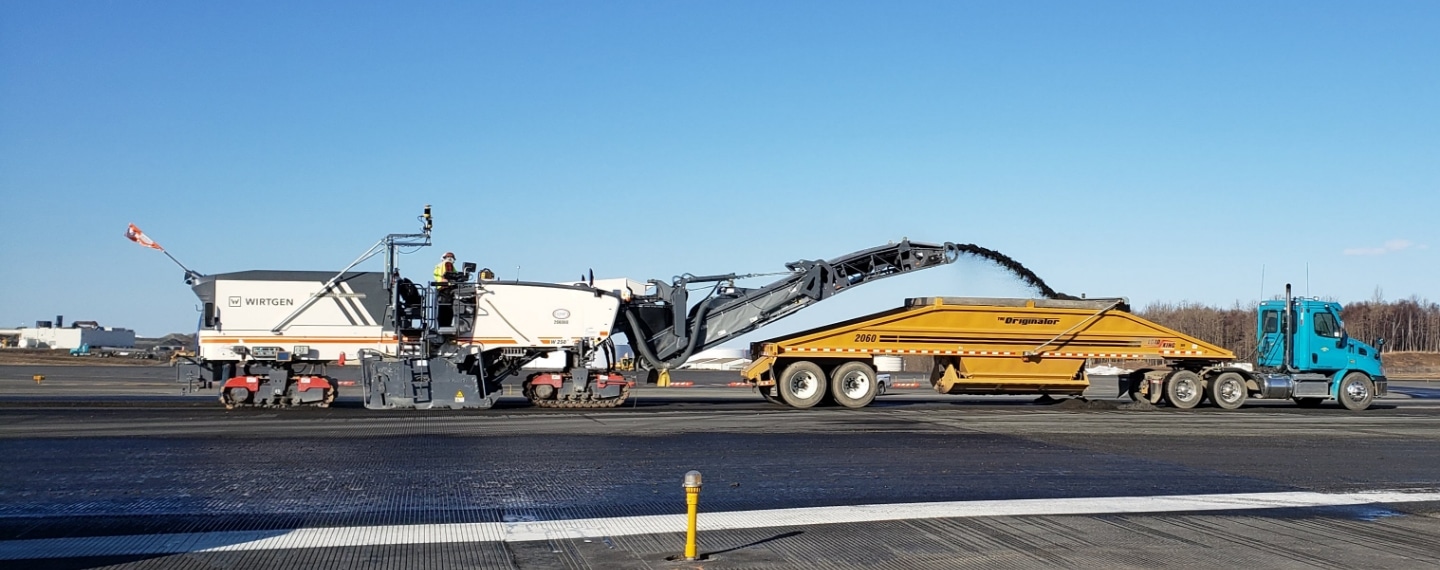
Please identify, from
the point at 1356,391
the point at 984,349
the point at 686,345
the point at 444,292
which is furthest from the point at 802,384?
the point at 1356,391

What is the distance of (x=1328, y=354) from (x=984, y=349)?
855cm

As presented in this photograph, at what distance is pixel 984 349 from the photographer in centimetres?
2625

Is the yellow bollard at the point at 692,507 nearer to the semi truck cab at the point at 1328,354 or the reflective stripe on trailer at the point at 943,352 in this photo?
the reflective stripe on trailer at the point at 943,352

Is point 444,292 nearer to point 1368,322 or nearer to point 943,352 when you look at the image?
point 943,352

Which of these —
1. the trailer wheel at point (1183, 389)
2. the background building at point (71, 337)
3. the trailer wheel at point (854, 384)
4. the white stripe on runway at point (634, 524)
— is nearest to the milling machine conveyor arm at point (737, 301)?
the trailer wheel at point (854, 384)

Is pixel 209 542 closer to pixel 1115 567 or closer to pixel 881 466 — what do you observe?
pixel 1115 567

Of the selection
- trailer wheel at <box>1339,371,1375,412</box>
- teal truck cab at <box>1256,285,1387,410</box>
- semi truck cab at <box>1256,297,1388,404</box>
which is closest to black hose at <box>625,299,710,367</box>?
teal truck cab at <box>1256,285,1387,410</box>

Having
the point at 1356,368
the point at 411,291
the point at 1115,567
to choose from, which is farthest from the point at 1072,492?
the point at 1356,368

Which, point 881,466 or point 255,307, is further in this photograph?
point 255,307

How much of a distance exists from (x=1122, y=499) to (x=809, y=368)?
Answer: 45.3ft

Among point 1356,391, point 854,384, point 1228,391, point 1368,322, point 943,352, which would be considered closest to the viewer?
point 854,384

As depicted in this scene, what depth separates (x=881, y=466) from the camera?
14.4 m

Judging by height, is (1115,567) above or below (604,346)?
below

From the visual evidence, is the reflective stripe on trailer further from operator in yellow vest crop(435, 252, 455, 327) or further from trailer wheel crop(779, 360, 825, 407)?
operator in yellow vest crop(435, 252, 455, 327)
